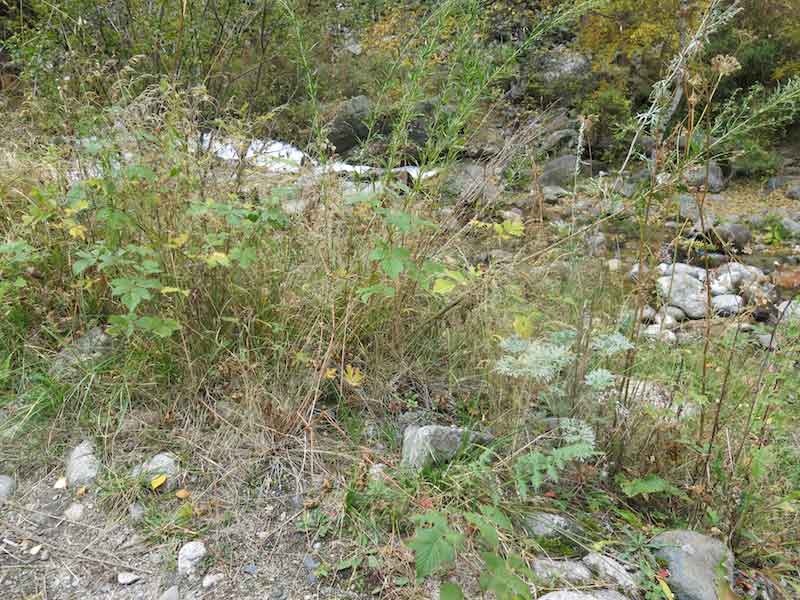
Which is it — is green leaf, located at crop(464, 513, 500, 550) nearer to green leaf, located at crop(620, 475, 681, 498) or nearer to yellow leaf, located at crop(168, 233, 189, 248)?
green leaf, located at crop(620, 475, 681, 498)

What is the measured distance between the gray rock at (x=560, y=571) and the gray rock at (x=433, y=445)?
393 millimetres

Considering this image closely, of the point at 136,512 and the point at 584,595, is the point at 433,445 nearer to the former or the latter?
the point at 584,595

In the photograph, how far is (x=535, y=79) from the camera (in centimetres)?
930

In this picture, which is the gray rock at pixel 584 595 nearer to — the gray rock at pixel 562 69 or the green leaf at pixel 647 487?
the green leaf at pixel 647 487

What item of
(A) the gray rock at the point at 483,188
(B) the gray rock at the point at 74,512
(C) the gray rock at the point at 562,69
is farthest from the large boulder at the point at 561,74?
(B) the gray rock at the point at 74,512

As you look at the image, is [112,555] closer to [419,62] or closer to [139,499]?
[139,499]

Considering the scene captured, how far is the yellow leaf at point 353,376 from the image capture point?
202 centimetres

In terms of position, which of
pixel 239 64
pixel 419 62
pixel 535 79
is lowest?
pixel 535 79

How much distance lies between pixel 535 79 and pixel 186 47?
20.5 feet

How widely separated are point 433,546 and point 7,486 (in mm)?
→ 1386

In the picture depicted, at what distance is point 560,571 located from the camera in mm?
1615

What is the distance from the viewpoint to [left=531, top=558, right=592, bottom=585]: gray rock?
1581mm

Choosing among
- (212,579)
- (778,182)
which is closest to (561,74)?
(778,182)

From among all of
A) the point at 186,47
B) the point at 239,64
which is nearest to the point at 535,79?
the point at 239,64
